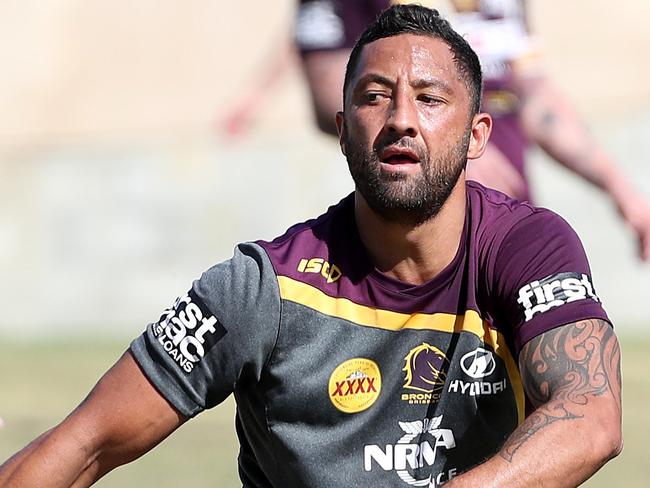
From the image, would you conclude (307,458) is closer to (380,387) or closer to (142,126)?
(380,387)

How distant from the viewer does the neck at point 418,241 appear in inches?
136

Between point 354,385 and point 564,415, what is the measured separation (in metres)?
0.54

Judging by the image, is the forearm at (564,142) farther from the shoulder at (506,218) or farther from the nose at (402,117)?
the nose at (402,117)

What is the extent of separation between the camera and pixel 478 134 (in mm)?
3570

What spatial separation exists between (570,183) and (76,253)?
391cm

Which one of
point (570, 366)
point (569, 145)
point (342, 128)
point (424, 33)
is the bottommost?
point (569, 145)

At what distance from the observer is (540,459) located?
9.82ft

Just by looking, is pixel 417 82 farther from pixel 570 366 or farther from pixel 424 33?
pixel 570 366

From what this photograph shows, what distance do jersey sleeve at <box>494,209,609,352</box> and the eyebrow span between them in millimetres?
370

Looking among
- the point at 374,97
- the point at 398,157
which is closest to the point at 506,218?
the point at 398,157

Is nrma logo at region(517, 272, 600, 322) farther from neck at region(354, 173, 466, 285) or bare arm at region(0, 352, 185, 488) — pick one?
bare arm at region(0, 352, 185, 488)

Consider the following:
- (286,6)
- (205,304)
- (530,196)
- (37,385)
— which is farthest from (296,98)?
(205,304)

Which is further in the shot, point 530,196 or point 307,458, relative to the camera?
point 530,196

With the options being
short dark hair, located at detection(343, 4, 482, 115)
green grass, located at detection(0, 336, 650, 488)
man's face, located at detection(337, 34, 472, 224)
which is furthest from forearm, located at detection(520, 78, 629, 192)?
man's face, located at detection(337, 34, 472, 224)
